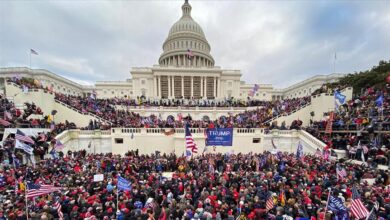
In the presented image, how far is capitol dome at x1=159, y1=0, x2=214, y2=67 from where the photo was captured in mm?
78188

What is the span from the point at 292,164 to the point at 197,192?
8683 mm

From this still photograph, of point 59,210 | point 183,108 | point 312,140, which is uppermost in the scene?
point 183,108

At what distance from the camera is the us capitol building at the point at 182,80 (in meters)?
59.2

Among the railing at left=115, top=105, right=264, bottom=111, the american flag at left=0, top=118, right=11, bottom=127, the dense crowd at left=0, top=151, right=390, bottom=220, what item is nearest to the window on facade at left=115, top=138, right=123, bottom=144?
the dense crowd at left=0, top=151, right=390, bottom=220

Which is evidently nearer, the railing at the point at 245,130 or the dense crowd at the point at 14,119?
the dense crowd at the point at 14,119

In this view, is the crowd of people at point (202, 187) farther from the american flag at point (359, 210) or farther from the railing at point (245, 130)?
the railing at point (245, 130)

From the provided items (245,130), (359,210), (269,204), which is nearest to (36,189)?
(269,204)

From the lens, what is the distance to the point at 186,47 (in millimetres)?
79688

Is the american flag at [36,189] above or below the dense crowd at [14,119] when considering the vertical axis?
below

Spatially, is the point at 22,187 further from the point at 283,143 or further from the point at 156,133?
the point at 283,143

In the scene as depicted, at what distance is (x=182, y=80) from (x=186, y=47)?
26.8m

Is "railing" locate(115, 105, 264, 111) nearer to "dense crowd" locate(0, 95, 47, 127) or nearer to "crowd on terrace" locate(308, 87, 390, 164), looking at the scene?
"dense crowd" locate(0, 95, 47, 127)

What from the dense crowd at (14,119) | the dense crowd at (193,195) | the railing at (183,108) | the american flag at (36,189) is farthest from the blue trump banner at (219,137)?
the railing at (183,108)

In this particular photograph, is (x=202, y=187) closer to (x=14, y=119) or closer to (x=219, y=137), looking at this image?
(x=219, y=137)
